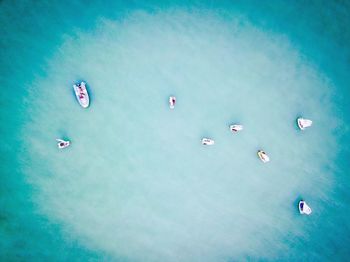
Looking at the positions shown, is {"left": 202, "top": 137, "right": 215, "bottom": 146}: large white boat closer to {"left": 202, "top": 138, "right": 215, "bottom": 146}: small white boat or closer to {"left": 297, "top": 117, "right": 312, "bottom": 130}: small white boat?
{"left": 202, "top": 138, "right": 215, "bottom": 146}: small white boat

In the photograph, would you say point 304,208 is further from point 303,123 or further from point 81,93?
point 81,93

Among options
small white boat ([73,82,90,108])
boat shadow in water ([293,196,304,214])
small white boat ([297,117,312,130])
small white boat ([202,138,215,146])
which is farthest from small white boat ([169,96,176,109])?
boat shadow in water ([293,196,304,214])

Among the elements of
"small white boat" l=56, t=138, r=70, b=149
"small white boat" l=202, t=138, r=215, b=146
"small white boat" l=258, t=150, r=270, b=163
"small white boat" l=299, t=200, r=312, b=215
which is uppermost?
"small white boat" l=202, t=138, r=215, b=146

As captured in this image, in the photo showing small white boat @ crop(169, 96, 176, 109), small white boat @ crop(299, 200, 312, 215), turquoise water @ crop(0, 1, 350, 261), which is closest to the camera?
turquoise water @ crop(0, 1, 350, 261)

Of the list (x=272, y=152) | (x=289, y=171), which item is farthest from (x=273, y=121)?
(x=289, y=171)

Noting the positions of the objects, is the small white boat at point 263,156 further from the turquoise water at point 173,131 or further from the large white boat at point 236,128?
the large white boat at point 236,128

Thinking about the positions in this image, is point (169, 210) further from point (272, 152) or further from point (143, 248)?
point (272, 152)

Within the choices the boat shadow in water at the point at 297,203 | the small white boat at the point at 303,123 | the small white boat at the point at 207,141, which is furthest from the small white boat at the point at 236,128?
the boat shadow in water at the point at 297,203

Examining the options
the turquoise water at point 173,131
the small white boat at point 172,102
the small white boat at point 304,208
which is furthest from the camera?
the small white boat at point 304,208
